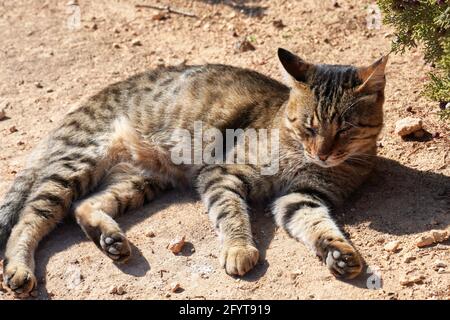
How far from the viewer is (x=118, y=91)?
18.0 feet

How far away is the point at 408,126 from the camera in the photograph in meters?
5.24

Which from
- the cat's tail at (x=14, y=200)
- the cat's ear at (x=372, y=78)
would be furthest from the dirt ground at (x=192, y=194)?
Result: the cat's ear at (x=372, y=78)

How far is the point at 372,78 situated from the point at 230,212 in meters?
1.40

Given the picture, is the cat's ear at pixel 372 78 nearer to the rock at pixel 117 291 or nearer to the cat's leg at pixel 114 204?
the cat's leg at pixel 114 204

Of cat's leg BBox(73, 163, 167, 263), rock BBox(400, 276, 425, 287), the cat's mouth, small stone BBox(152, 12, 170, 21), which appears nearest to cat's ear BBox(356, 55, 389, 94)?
the cat's mouth

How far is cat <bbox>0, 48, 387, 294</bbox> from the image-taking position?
4.39m

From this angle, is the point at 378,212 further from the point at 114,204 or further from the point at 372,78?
the point at 114,204

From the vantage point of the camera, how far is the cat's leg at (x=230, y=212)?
415 centimetres

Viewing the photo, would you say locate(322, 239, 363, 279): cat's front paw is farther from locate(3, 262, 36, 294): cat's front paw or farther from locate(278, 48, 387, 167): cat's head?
locate(3, 262, 36, 294): cat's front paw

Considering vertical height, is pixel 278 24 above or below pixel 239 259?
above

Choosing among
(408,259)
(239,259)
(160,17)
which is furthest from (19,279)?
(160,17)

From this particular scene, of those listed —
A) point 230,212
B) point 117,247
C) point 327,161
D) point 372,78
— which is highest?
point 372,78

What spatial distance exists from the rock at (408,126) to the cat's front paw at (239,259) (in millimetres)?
1882
